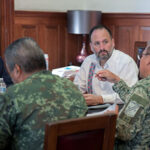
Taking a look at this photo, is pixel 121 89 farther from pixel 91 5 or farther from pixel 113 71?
pixel 91 5

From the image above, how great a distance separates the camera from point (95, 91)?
8.73ft

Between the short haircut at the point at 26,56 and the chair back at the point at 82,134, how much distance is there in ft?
1.16

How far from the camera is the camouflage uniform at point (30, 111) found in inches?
51.6

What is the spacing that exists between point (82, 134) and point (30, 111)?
0.24 metres

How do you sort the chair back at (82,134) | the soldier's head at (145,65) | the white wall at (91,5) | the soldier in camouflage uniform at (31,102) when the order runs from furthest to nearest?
1. the white wall at (91,5)
2. the soldier's head at (145,65)
3. the soldier in camouflage uniform at (31,102)
4. the chair back at (82,134)

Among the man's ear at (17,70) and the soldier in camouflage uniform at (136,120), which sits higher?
the man's ear at (17,70)

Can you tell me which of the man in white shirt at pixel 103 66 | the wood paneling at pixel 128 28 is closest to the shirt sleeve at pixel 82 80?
the man in white shirt at pixel 103 66

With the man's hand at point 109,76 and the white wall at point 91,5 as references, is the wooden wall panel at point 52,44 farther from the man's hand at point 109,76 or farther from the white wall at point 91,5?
the man's hand at point 109,76

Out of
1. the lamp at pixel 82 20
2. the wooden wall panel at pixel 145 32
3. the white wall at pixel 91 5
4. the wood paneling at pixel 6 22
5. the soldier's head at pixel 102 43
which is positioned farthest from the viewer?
the wooden wall panel at pixel 145 32

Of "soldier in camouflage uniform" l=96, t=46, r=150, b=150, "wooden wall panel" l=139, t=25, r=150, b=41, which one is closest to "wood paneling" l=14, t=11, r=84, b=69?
"wooden wall panel" l=139, t=25, r=150, b=41

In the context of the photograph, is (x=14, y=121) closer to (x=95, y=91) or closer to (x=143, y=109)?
(x=143, y=109)

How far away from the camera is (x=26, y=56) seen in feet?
4.73

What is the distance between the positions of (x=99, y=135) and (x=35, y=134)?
0.27 meters

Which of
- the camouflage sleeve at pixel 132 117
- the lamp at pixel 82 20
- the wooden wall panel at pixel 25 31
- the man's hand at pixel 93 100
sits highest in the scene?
the lamp at pixel 82 20
